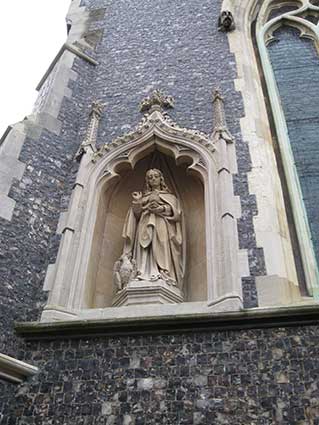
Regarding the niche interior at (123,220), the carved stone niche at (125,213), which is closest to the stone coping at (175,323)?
the carved stone niche at (125,213)

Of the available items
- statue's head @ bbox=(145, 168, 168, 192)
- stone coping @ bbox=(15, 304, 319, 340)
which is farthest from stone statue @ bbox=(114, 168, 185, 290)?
stone coping @ bbox=(15, 304, 319, 340)

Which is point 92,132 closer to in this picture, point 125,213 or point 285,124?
point 125,213

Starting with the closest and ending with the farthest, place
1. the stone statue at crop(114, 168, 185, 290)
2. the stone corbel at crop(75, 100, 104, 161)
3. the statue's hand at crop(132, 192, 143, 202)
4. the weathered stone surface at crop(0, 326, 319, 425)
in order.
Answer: the weathered stone surface at crop(0, 326, 319, 425), the stone statue at crop(114, 168, 185, 290), the statue's hand at crop(132, 192, 143, 202), the stone corbel at crop(75, 100, 104, 161)

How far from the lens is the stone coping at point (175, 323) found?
4773 millimetres

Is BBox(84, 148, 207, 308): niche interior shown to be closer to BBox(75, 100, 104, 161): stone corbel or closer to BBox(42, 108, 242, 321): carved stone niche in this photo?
BBox(42, 108, 242, 321): carved stone niche

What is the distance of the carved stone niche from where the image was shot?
5.38m

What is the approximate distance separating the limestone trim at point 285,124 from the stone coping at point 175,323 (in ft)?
2.62

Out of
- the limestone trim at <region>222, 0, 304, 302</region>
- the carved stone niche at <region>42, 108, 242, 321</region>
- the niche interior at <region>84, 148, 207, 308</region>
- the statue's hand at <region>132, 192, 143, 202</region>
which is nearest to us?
Result: the carved stone niche at <region>42, 108, 242, 321</region>

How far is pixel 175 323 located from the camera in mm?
4887

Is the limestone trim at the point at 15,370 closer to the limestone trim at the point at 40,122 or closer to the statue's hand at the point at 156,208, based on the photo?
the limestone trim at the point at 40,122

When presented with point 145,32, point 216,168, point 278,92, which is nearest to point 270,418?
point 216,168

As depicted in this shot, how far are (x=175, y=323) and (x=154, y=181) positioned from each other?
2.25 m

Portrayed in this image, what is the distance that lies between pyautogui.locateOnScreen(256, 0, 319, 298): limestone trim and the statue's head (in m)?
1.57

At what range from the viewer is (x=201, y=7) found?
1082 centimetres
